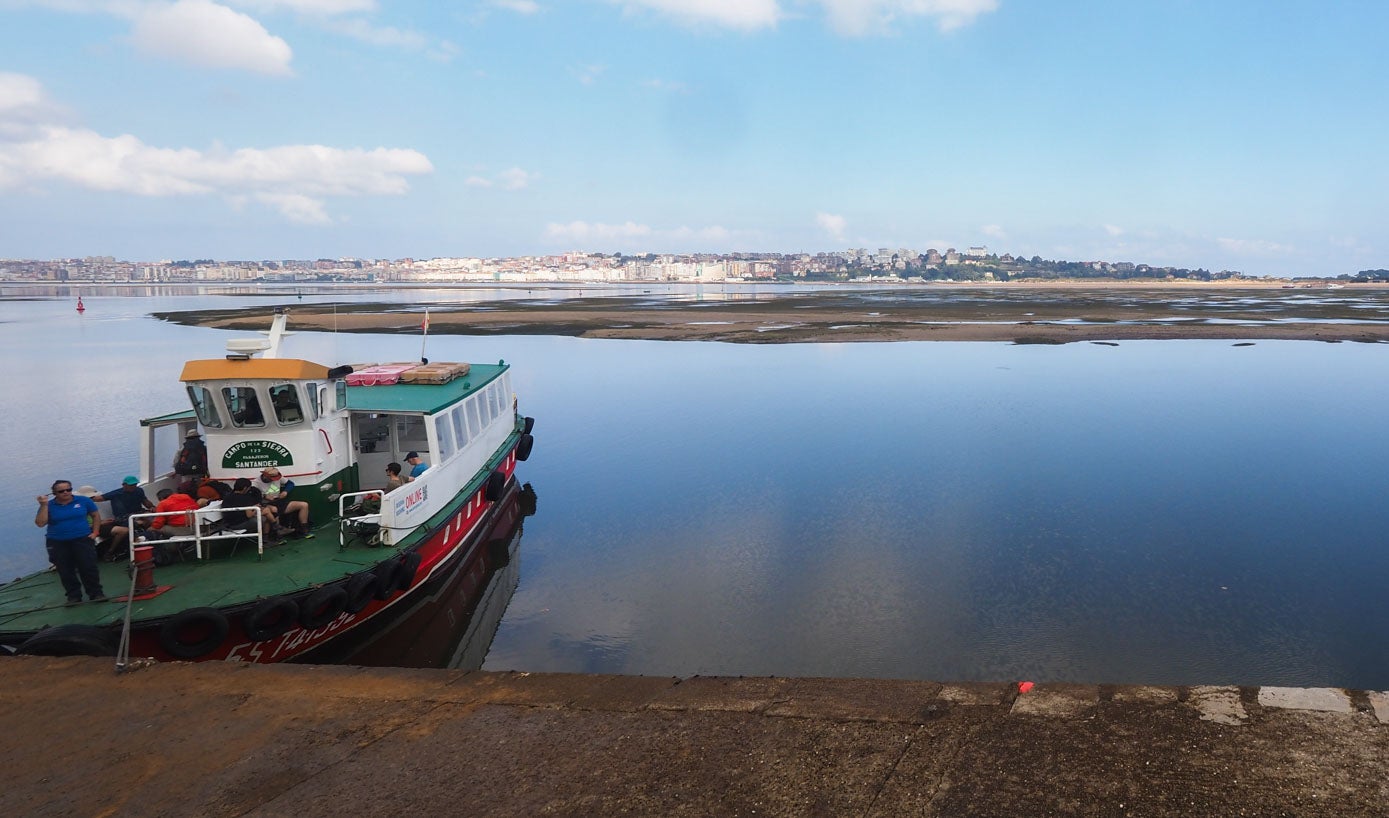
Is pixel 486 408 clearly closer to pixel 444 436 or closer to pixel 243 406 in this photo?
pixel 444 436

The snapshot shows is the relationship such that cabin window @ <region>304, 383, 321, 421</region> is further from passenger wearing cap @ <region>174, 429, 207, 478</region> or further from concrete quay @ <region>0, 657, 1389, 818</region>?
concrete quay @ <region>0, 657, 1389, 818</region>

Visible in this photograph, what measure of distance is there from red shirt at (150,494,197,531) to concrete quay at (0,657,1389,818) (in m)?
2.99

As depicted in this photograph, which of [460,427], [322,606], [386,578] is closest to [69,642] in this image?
[322,606]

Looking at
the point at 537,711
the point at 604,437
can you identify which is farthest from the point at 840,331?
the point at 537,711

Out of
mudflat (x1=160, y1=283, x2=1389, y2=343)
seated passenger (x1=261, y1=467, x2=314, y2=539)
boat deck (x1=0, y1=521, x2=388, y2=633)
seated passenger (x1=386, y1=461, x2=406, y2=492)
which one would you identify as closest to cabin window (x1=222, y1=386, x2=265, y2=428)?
seated passenger (x1=261, y1=467, x2=314, y2=539)

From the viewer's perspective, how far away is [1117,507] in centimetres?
1870

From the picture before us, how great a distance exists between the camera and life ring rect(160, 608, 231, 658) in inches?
403

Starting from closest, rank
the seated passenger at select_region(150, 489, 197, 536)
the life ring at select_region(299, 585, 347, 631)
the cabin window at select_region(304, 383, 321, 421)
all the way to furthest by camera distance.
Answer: the life ring at select_region(299, 585, 347, 631) → the seated passenger at select_region(150, 489, 197, 536) → the cabin window at select_region(304, 383, 321, 421)

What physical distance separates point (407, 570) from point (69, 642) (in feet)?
14.3

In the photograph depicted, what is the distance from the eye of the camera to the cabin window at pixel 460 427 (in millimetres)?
17359

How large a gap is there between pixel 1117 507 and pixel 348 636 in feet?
53.9

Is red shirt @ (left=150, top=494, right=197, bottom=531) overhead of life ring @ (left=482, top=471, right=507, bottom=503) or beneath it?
overhead

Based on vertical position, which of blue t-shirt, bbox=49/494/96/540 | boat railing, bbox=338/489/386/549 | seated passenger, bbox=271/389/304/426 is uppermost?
seated passenger, bbox=271/389/304/426

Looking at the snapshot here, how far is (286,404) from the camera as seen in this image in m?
13.5
